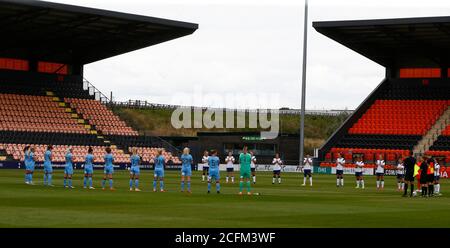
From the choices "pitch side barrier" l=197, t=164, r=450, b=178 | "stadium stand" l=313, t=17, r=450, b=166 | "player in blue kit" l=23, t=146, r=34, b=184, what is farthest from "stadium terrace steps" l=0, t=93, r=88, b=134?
"player in blue kit" l=23, t=146, r=34, b=184

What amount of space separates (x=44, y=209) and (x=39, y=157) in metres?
46.1

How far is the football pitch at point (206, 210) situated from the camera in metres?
24.7

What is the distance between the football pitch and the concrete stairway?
4052 cm

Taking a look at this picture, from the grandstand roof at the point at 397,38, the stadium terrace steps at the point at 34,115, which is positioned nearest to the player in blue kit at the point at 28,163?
the stadium terrace steps at the point at 34,115

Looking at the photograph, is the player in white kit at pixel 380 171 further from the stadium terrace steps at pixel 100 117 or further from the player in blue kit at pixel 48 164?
the stadium terrace steps at pixel 100 117

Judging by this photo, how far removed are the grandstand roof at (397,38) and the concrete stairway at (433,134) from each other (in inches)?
243

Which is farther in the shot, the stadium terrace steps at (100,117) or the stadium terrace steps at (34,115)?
the stadium terrace steps at (100,117)

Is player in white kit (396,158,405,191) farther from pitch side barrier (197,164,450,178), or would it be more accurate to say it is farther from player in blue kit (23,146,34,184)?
pitch side barrier (197,164,450,178)

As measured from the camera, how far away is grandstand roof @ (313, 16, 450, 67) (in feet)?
244

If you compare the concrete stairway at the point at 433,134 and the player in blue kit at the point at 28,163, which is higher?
the concrete stairway at the point at 433,134

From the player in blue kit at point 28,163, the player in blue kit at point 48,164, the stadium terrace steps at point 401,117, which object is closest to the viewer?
the player in blue kit at point 48,164
